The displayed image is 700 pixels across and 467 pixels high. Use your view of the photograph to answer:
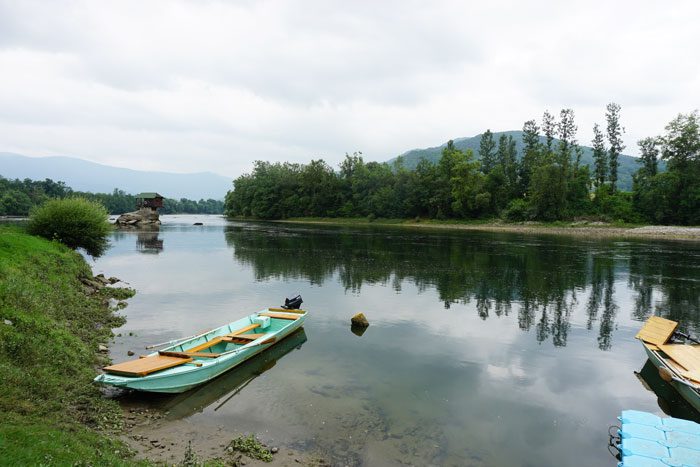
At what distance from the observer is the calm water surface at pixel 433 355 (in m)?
11.6

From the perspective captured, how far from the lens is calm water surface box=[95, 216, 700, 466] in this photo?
1156 centimetres

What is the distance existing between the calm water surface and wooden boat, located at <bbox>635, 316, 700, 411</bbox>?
0.70m

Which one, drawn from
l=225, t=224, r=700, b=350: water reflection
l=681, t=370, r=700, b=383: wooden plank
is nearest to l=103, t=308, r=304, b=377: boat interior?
l=225, t=224, r=700, b=350: water reflection

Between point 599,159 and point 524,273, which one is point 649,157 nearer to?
point 599,159

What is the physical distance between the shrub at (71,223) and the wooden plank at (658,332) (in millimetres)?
36700

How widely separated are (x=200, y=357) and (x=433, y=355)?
961cm

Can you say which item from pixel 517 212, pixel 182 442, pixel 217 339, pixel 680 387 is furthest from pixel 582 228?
pixel 182 442

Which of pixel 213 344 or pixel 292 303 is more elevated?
pixel 292 303

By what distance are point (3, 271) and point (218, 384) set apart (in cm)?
1024

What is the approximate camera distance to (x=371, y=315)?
80.3ft

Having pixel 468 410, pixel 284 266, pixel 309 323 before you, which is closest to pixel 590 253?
pixel 284 266

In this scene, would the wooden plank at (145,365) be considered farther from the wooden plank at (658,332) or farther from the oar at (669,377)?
the wooden plank at (658,332)

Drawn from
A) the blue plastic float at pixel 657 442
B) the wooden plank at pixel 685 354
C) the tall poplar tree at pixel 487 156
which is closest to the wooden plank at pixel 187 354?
the blue plastic float at pixel 657 442

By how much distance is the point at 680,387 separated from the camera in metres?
14.1
